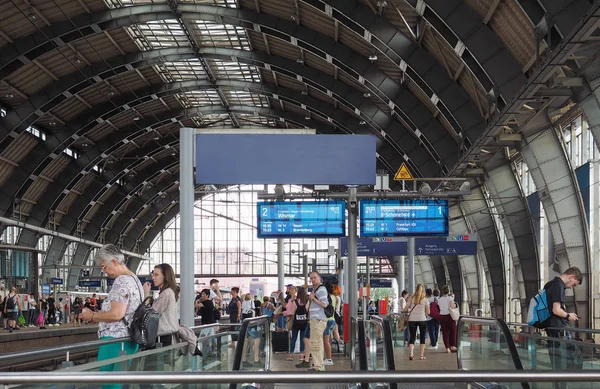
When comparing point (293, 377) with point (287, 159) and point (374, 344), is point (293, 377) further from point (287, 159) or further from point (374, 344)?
point (287, 159)

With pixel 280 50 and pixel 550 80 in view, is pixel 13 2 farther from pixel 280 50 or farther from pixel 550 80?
pixel 550 80

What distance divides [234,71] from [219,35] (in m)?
6.53

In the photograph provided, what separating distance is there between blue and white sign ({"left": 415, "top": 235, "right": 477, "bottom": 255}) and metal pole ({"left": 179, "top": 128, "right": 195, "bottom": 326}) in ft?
74.9

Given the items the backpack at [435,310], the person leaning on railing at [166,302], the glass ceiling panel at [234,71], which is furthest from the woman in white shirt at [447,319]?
the glass ceiling panel at [234,71]

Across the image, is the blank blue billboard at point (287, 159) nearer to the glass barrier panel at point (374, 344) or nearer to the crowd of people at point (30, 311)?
the glass barrier panel at point (374, 344)

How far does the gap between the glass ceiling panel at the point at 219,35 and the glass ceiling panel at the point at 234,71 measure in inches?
124

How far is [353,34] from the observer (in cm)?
2920

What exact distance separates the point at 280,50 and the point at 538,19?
19145mm

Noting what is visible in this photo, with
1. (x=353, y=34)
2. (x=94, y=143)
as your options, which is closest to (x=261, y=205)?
(x=353, y=34)

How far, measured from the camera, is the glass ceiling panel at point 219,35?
3500cm

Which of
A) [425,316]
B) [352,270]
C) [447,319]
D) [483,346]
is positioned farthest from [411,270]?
[483,346]

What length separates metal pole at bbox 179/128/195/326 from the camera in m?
9.98

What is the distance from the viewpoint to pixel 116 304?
6270mm

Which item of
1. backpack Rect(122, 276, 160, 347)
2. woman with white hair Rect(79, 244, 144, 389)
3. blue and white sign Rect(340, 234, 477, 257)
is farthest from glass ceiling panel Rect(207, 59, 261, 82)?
backpack Rect(122, 276, 160, 347)
